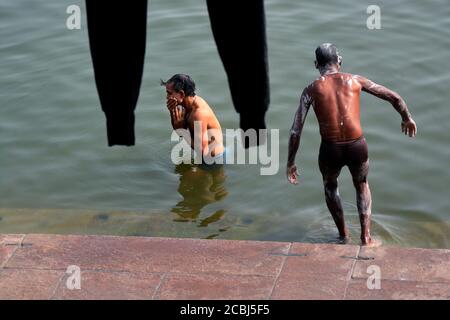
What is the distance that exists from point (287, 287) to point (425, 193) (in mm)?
3492

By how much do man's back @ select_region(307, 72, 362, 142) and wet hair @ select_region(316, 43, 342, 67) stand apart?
0.33ft

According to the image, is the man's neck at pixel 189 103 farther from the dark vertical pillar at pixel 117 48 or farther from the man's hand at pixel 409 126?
the dark vertical pillar at pixel 117 48

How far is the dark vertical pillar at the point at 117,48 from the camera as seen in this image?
3.43 m

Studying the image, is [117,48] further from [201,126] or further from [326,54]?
[201,126]

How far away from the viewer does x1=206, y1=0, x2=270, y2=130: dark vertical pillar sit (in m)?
3.45

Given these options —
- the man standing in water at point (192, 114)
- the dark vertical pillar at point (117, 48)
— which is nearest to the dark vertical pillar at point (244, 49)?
the dark vertical pillar at point (117, 48)

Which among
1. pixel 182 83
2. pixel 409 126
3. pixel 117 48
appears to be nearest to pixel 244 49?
pixel 117 48

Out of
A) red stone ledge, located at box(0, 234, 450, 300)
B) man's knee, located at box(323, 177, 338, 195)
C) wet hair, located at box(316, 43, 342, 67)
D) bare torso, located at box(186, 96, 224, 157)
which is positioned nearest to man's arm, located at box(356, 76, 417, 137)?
wet hair, located at box(316, 43, 342, 67)

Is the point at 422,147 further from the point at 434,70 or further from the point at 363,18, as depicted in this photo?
the point at 363,18

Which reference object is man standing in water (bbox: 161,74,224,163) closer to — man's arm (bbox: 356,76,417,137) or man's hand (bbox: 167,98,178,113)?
man's hand (bbox: 167,98,178,113)

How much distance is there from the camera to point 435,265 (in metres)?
6.91

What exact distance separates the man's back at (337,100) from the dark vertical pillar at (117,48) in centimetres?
419

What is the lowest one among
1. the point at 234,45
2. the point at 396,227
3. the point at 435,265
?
the point at 396,227
